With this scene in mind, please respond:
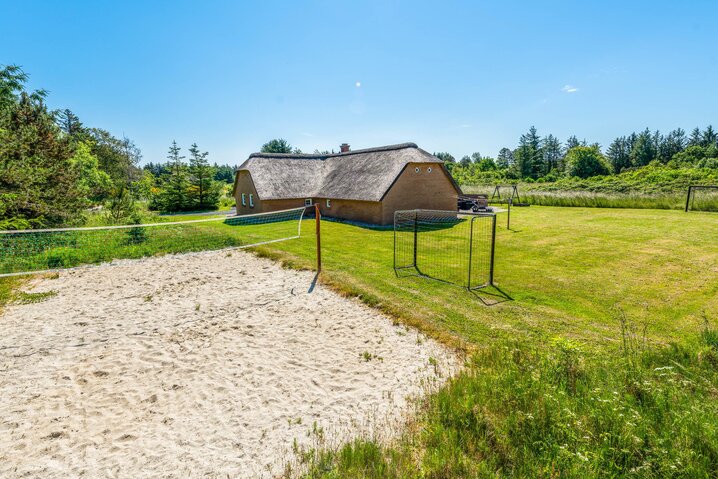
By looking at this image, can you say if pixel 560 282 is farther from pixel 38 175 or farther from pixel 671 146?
pixel 671 146

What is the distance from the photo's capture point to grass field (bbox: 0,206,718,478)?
11.7ft

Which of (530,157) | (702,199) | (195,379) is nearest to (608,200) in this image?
(702,199)

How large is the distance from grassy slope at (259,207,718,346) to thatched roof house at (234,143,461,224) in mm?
5456

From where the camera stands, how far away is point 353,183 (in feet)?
78.2

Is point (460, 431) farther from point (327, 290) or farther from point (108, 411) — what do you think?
point (327, 290)

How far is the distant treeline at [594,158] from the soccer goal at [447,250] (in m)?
44.7

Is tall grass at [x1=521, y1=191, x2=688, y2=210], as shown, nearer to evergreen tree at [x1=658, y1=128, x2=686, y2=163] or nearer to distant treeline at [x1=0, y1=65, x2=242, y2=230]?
distant treeline at [x1=0, y1=65, x2=242, y2=230]

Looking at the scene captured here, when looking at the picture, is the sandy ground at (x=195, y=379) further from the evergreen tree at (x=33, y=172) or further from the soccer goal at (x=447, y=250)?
the evergreen tree at (x=33, y=172)

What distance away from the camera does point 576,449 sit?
3.59 metres

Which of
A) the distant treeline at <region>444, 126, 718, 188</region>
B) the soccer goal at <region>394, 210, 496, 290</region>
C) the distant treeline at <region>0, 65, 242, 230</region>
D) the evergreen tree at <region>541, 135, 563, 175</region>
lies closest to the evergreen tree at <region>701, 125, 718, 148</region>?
the distant treeline at <region>444, 126, 718, 188</region>

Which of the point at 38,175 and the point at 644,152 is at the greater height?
the point at 644,152

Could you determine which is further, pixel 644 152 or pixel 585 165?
pixel 644 152

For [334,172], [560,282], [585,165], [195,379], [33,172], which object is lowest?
[195,379]

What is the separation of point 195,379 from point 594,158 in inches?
3478
